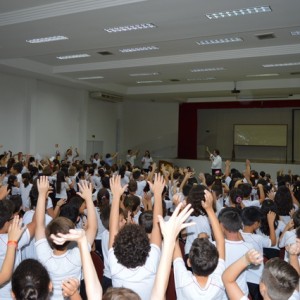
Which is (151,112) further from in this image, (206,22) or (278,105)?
(206,22)

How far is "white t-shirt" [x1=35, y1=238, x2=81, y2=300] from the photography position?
2.48 m

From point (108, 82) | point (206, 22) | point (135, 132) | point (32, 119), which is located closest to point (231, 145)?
point (135, 132)

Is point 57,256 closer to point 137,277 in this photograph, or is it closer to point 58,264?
point 58,264

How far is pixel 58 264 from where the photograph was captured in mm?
2502

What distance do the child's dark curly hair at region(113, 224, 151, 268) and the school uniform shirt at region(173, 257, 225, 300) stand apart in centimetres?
23

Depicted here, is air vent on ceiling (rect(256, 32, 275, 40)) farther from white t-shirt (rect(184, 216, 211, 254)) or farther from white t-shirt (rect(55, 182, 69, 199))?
white t-shirt (rect(184, 216, 211, 254))

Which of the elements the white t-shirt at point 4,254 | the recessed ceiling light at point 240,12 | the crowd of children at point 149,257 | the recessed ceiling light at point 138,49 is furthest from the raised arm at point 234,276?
the recessed ceiling light at point 138,49

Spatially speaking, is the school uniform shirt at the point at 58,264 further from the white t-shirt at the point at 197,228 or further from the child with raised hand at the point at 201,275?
the white t-shirt at the point at 197,228

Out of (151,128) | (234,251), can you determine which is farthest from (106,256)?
(151,128)

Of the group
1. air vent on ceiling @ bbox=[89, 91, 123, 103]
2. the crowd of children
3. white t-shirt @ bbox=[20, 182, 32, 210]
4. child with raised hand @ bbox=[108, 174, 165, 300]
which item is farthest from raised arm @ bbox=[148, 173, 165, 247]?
air vent on ceiling @ bbox=[89, 91, 123, 103]

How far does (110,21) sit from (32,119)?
24.8 feet

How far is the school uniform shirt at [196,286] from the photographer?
2.12m

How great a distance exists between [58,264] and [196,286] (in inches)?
38.1

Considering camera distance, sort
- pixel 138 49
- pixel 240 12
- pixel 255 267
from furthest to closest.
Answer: pixel 138 49 → pixel 240 12 → pixel 255 267
